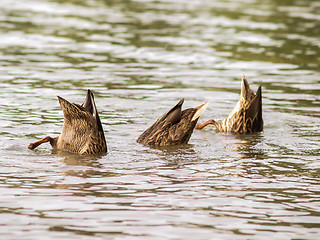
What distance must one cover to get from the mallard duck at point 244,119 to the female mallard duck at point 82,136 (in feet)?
7.97

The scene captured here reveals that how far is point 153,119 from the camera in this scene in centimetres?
1091

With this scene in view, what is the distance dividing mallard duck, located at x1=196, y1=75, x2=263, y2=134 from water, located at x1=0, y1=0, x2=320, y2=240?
0.84 ft

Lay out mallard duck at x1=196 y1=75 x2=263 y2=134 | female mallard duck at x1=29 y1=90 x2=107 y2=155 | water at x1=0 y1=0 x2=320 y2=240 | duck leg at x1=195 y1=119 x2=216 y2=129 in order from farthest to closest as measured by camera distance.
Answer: duck leg at x1=195 y1=119 x2=216 y2=129, mallard duck at x1=196 y1=75 x2=263 y2=134, female mallard duck at x1=29 y1=90 x2=107 y2=155, water at x1=0 y1=0 x2=320 y2=240

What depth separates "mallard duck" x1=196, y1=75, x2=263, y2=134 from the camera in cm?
1043

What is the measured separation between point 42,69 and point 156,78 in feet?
7.98

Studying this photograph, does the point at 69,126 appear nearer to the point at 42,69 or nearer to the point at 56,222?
the point at 56,222

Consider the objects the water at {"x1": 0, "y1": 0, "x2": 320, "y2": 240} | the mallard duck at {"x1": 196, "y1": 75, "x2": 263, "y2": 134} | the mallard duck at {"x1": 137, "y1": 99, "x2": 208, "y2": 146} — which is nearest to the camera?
the water at {"x1": 0, "y1": 0, "x2": 320, "y2": 240}

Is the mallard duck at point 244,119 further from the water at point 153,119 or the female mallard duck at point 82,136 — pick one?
the female mallard duck at point 82,136

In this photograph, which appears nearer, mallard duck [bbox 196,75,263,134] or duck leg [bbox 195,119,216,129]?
mallard duck [bbox 196,75,263,134]

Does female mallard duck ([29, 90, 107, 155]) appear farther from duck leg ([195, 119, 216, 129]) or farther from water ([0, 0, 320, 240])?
duck leg ([195, 119, 216, 129])

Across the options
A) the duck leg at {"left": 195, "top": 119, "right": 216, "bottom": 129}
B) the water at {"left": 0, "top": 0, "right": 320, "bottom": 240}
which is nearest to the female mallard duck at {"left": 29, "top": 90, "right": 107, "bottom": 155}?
the water at {"left": 0, "top": 0, "right": 320, "bottom": 240}

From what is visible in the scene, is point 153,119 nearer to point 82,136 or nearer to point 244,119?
point 244,119

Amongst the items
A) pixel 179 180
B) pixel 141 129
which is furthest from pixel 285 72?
pixel 179 180

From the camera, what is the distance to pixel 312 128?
10.5 meters
